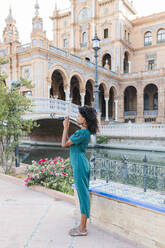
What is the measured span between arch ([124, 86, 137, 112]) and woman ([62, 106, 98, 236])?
26905mm

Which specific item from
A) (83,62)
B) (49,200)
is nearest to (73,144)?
(49,200)

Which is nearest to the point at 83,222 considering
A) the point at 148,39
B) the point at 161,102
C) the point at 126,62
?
the point at 161,102

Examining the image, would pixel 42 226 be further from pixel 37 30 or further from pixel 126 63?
pixel 126 63

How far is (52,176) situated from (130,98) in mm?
25813

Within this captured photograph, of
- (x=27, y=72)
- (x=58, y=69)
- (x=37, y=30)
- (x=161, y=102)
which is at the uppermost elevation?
(x=37, y=30)

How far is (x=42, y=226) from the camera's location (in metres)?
2.98

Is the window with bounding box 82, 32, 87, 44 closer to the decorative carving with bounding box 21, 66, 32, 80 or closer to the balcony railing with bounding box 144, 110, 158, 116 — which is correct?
the balcony railing with bounding box 144, 110, 158, 116

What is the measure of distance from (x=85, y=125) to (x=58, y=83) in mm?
20912

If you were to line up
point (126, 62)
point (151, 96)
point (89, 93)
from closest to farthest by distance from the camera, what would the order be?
1. point (89, 93)
2. point (151, 96)
3. point (126, 62)

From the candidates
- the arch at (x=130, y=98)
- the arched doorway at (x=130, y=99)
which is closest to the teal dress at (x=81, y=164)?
the arched doorway at (x=130, y=99)

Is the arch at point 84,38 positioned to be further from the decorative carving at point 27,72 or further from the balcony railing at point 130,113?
the decorative carving at point 27,72

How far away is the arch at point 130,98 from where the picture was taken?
28953mm

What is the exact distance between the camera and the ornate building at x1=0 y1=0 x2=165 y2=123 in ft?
79.3

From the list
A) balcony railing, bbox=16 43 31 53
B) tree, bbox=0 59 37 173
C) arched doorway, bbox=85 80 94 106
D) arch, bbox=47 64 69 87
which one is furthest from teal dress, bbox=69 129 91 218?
arched doorway, bbox=85 80 94 106
